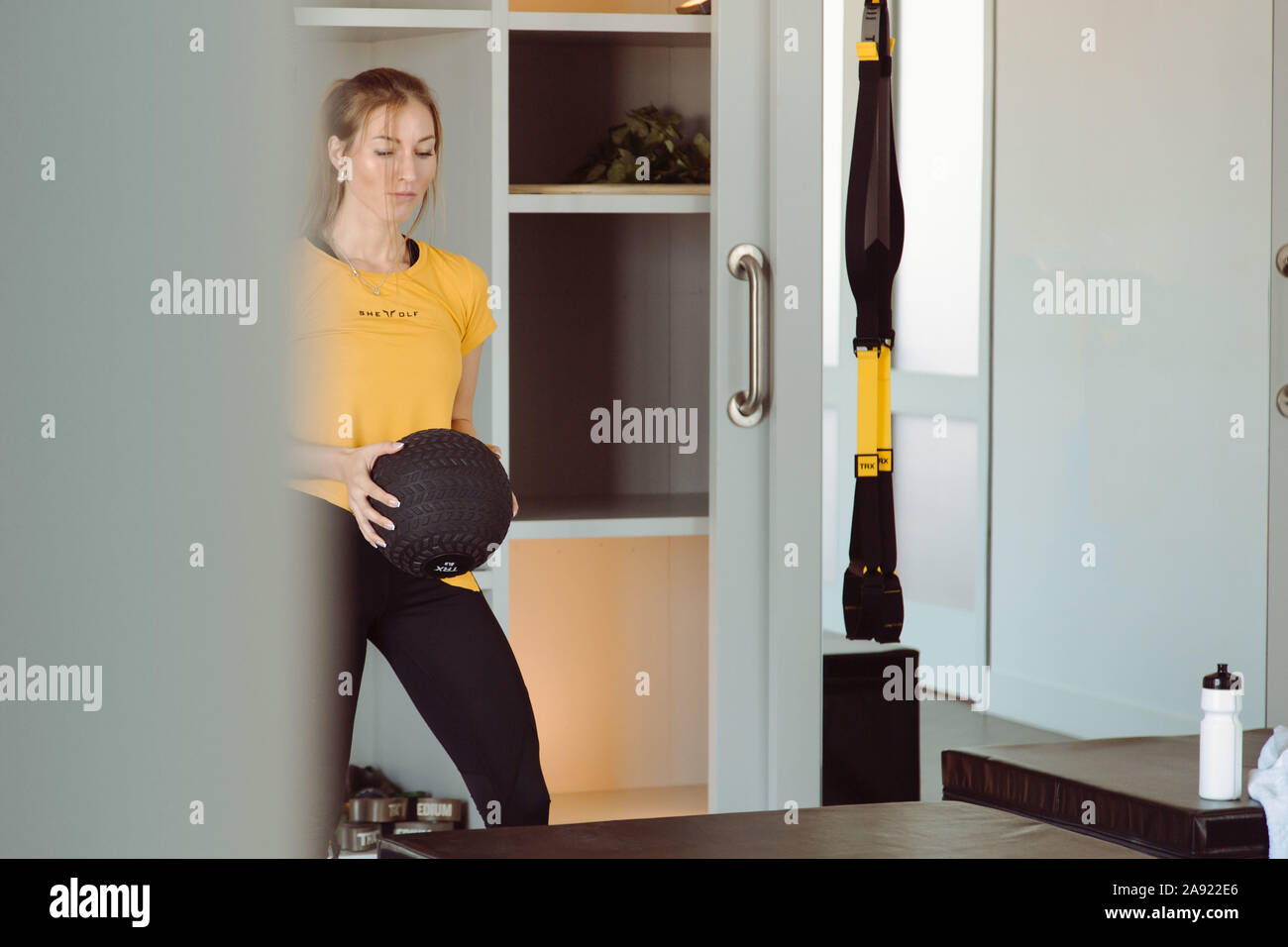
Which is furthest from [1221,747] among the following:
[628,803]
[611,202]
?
[611,202]

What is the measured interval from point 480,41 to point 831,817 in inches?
63.1

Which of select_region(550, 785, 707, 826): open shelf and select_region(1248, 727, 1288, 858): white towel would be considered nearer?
select_region(1248, 727, 1288, 858): white towel

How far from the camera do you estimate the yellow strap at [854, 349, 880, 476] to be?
2682 millimetres

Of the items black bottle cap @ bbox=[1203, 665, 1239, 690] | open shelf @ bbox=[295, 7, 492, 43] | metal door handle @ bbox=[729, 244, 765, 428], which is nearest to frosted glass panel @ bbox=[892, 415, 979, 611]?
metal door handle @ bbox=[729, 244, 765, 428]

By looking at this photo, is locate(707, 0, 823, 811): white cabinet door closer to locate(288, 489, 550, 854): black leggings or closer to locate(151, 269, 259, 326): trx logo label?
locate(288, 489, 550, 854): black leggings

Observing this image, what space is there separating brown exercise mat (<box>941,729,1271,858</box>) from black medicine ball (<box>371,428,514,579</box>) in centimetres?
73

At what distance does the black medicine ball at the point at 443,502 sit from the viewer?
2.02 m

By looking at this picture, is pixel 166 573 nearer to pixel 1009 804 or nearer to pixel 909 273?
pixel 1009 804

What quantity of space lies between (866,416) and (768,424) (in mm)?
178

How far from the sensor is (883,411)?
2699 millimetres

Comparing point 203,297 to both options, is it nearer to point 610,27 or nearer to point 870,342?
point 610,27

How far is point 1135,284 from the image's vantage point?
2928 mm

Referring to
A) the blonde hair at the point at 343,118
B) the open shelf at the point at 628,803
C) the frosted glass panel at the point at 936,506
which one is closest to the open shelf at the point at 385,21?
the blonde hair at the point at 343,118
